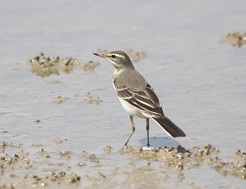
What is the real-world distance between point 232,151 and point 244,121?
55.3 inches

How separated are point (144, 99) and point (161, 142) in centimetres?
74

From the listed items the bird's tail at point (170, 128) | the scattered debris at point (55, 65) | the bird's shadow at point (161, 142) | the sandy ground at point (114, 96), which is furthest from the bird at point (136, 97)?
the scattered debris at point (55, 65)

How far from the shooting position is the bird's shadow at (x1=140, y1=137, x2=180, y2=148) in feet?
40.5

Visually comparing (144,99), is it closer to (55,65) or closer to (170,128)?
(170,128)

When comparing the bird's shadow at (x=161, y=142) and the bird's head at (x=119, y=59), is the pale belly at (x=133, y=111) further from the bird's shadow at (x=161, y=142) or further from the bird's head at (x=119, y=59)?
the bird's head at (x=119, y=59)

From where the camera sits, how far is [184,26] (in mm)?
18203

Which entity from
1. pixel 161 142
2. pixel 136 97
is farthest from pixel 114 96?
pixel 161 142

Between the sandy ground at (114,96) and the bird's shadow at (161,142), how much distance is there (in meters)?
0.03

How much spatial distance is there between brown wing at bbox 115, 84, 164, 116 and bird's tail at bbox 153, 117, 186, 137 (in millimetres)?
142

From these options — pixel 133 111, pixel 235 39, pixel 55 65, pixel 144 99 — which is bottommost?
pixel 133 111

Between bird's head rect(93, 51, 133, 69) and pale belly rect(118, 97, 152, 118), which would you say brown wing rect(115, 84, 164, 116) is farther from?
bird's head rect(93, 51, 133, 69)

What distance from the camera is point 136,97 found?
12664 millimetres

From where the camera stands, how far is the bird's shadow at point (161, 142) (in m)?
12.4

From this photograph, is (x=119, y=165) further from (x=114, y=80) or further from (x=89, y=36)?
(x=89, y=36)
